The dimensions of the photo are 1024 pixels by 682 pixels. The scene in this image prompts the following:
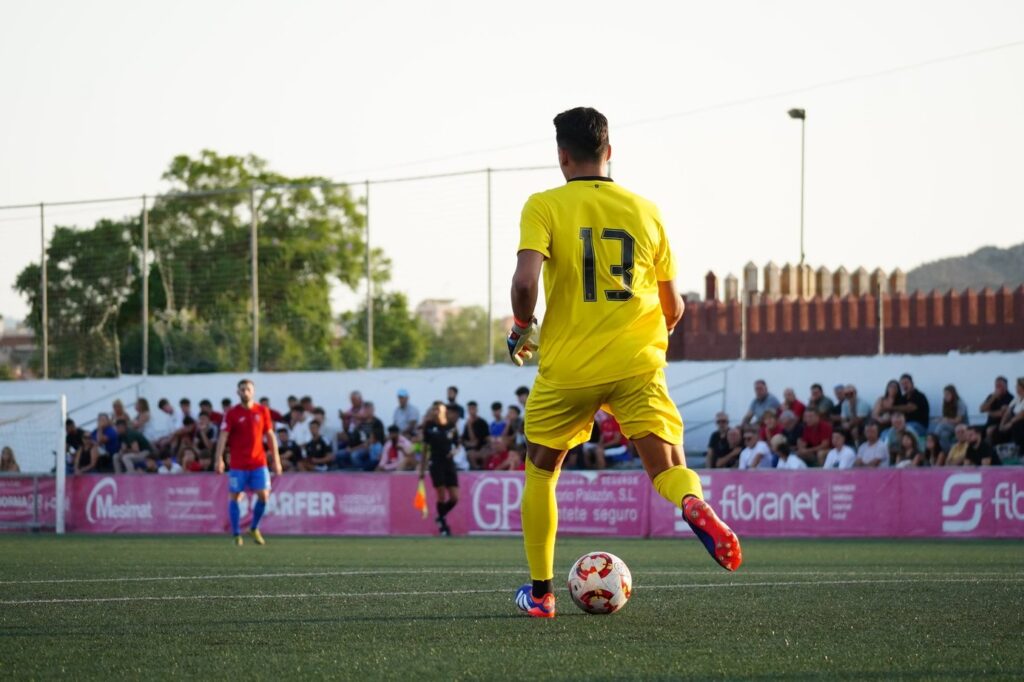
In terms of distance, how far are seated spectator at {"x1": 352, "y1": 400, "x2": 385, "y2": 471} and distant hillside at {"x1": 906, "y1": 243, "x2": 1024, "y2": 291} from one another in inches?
1298

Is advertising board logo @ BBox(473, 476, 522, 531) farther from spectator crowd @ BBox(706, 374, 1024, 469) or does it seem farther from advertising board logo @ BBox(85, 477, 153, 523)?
advertising board logo @ BBox(85, 477, 153, 523)

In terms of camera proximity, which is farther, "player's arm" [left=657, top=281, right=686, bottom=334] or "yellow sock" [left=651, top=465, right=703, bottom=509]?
"player's arm" [left=657, top=281, right=686, bottom=334]

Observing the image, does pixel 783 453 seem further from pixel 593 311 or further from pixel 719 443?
pixel 593 311

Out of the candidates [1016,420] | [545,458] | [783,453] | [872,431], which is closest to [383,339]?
[783,453]

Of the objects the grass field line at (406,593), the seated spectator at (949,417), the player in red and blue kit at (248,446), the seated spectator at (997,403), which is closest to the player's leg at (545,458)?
the grass field line at (406,593)

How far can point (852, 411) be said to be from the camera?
21.1m

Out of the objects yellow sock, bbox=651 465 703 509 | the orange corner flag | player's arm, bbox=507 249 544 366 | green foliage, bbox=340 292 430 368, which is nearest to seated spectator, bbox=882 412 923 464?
the orange corner flag

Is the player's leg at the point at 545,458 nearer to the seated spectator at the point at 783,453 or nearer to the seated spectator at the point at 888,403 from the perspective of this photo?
the seated spectator at the point at 783,453

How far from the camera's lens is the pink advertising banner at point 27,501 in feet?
78.8

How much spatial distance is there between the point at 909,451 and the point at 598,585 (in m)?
13.2

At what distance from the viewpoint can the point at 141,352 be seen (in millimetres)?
30047

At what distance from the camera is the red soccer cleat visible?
6305 mm

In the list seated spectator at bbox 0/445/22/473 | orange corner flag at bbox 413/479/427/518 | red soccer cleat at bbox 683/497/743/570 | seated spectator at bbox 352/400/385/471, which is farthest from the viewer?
seated spectator at bbox 0/445/22/473

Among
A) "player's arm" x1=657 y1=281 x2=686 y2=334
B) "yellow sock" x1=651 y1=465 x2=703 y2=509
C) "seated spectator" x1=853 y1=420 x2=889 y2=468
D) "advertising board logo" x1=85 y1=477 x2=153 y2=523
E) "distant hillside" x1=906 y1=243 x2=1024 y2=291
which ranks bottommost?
"advertising board logo" x1=85 y1=477 x2=153 y2=523
